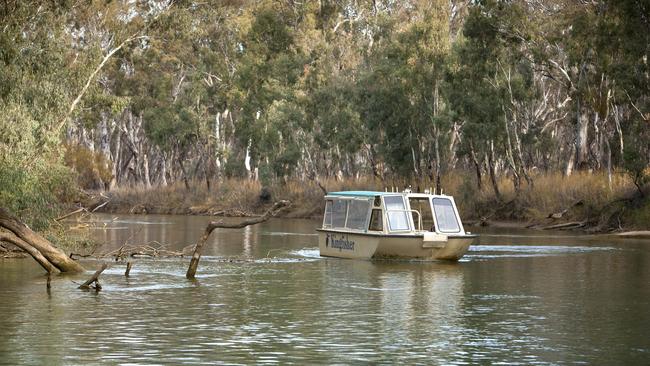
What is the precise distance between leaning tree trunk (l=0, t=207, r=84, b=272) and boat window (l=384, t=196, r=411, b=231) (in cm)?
1098

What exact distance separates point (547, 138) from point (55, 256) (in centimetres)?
4466

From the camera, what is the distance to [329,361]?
19938 mm

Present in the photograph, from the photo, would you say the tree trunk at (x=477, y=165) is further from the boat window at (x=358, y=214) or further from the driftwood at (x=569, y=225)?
the boat window at (x=358, y=214)

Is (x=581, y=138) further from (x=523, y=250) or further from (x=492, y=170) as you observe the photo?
(x=523, y=250)

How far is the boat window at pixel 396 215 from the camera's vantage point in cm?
4041

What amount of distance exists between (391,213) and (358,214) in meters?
1.51

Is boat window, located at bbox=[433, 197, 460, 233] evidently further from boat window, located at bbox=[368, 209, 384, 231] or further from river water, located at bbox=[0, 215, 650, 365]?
boat window, located at bbox=[368, 209, 384, 231]

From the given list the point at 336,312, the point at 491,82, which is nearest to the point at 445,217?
the point at 336,312

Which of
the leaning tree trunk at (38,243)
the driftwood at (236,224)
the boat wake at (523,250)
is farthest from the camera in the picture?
the boat wake at (523,250)

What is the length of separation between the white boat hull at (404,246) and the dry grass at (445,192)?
57.2 feet

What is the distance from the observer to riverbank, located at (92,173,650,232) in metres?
58.6

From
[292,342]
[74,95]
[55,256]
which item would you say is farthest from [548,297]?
[74,95]

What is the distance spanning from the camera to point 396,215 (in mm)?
40562

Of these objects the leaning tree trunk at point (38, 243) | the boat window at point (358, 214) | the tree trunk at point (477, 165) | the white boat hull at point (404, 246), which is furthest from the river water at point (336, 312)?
the tree trunk at point (477, 165)
